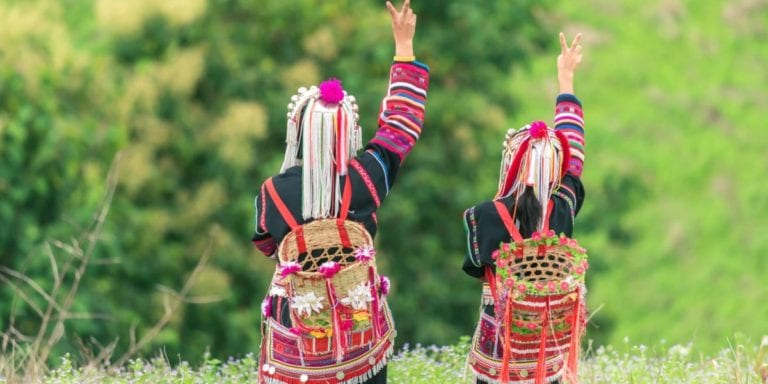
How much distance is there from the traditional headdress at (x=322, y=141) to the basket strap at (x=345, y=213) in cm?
2

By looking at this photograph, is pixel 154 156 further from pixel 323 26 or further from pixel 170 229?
pixel 323 26

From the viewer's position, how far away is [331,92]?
5820mm

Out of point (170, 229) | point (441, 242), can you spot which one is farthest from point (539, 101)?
point (170, 229)

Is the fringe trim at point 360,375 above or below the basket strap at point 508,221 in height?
below

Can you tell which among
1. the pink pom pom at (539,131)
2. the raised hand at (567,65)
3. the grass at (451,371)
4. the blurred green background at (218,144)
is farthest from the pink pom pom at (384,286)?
the blurred green background at (218,144)

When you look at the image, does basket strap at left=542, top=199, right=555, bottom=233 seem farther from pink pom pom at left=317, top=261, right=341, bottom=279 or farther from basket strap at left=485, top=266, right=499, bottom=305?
pink pom pom at left=317, top=261, right=341, bottom=279

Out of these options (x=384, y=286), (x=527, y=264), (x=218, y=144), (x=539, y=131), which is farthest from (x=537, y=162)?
(x=218, y=144)

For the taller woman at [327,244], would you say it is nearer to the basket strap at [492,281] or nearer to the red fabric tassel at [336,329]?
the red fabric tassel at [336,329]

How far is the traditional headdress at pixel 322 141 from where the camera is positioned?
5.77 metres

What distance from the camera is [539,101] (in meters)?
29.5

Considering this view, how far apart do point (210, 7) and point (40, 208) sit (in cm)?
496

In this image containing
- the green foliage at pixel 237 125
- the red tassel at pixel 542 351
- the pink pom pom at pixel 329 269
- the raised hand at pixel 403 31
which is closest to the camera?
the pink pom pom at pixel 329 269

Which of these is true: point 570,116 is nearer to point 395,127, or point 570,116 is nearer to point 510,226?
point 510,226

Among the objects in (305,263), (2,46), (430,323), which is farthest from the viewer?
(430,323)
